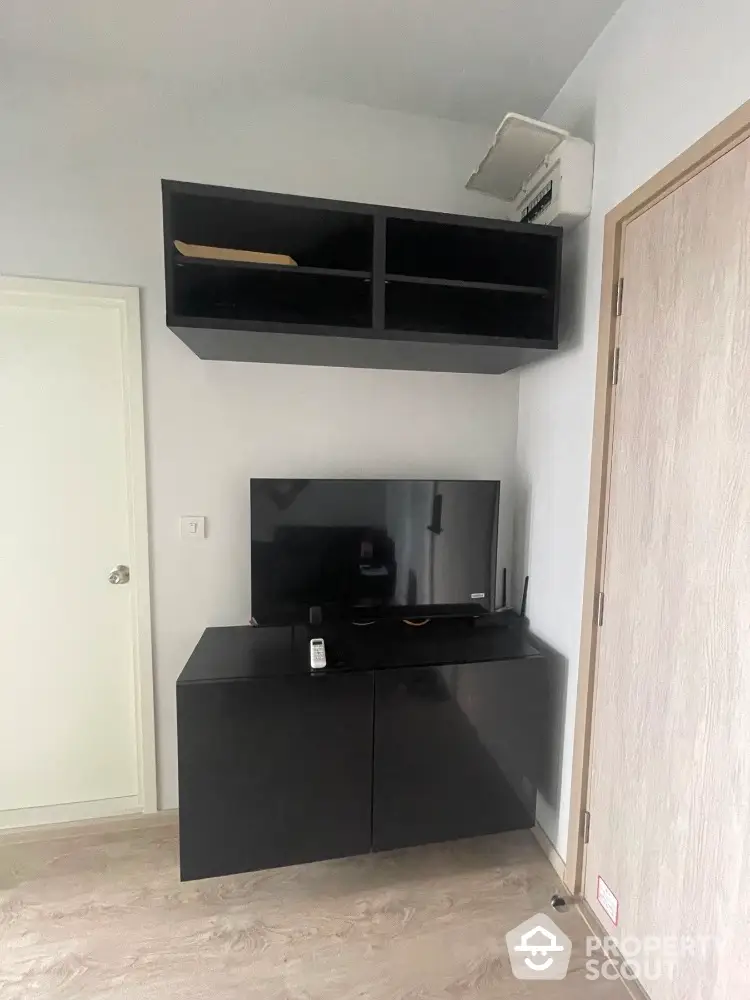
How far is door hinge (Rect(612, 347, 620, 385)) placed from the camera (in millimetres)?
1579

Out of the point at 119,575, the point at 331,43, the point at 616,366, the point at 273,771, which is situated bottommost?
the point at 273,771

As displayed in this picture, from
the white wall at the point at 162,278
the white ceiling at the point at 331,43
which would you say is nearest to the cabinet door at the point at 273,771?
the white wall at the point at 162,278

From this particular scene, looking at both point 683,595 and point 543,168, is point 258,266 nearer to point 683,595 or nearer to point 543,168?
point 543,168

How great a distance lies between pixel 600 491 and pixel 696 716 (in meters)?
0.67

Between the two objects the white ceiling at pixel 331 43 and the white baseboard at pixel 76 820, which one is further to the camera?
the white baseboard at pixel 76 820

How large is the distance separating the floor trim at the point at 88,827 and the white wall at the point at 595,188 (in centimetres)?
152

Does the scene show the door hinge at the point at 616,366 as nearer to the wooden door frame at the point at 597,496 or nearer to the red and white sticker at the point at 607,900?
the wooden door frame at the point at 597,496

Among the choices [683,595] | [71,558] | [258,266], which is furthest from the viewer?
[71,558]

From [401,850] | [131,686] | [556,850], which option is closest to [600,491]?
[556,850]

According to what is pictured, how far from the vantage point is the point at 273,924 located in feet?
5.48

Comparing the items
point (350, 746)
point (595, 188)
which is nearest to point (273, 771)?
point (350, 746)

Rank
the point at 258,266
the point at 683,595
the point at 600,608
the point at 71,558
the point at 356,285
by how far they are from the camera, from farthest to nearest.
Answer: the point at 71,558
the point at 356,285
the point at 600,608
the point at 258,266
the point at 683,595

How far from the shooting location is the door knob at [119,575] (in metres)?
2.03

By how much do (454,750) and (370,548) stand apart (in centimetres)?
75
